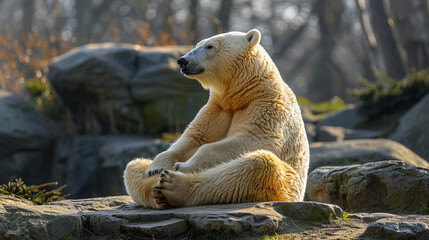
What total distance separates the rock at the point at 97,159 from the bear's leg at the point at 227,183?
5804 mm

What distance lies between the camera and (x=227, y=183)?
398 cm

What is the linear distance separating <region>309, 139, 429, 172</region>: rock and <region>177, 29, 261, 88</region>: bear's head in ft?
10.8

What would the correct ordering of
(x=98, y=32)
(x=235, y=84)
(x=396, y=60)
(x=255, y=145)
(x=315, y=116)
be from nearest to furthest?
1. (x=255, y=145)
2. (x=235, y=84)
3. (x=315, y=116)
4. (x=396, y=60)
5. (x=98, y=32)

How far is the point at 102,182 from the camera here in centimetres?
1063

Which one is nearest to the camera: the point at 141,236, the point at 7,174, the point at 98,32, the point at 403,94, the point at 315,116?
the point at 141,236

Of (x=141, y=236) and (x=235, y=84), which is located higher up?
(x=235, y=84)

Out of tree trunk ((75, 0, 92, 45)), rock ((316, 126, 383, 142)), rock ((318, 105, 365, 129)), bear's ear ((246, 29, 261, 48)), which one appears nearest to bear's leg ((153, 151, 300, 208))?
bear's ear ((246, 29, 261, 48))

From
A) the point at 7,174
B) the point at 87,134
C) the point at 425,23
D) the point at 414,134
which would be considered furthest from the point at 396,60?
the point at 7,174

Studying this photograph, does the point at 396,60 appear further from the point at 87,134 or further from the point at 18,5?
the point at 18,5

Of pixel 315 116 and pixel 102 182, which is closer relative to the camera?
pixel 102 182

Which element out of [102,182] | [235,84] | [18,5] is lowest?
[102,182]

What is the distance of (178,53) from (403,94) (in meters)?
5.37

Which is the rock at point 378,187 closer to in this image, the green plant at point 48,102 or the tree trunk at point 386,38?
the green plant at point 48,102

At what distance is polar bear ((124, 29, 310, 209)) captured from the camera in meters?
4.01
